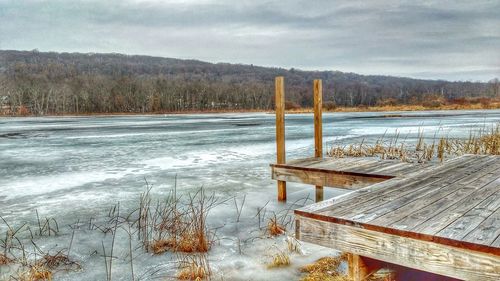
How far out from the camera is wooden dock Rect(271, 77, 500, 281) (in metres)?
2.31

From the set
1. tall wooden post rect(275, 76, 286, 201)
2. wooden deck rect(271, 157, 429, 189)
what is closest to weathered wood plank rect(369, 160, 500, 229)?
wooden deck rect(271, 157, 429, 189)

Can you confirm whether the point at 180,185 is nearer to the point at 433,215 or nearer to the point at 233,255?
the point at 233,255

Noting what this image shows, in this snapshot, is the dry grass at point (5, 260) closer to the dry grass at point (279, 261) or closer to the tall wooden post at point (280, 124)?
the dry grass at point (279, 261)

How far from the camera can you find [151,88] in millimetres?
88625

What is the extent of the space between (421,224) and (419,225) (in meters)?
0.03

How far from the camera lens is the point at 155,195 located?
694cm

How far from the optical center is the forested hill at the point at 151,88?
78500 mm

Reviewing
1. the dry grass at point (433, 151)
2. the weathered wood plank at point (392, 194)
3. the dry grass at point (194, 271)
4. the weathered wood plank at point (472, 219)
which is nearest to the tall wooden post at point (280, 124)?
the weathered wood plank at point (392, 194)

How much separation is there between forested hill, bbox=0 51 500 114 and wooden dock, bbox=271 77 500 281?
2601 inches

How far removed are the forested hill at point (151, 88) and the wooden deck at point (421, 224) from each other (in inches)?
2602

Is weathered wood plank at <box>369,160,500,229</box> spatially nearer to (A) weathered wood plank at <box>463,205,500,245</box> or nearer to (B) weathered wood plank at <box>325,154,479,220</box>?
(B) weathered wood plank at <box>325,154,479,220</box>

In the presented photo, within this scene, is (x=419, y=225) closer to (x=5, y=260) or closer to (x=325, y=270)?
(x=325, y=270)

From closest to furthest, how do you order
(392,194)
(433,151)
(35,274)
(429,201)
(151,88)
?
(429,201) < (392,194) < (35,274) < (433,151) < (151,88)

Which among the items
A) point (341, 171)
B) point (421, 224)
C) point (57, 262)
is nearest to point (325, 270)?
point (421, 224)
